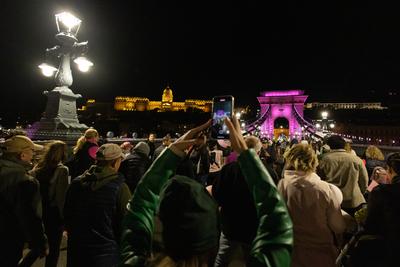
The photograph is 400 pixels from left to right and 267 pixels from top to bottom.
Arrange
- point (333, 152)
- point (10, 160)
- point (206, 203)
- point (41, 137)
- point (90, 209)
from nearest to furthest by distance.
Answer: point (206, 203)
point (90, 209)
point (10, 160)
point (333, 152)
point (41, 137)

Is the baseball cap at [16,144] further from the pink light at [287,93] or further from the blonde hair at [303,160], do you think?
the pink light at [287,93]

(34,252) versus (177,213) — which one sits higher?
(177,213)

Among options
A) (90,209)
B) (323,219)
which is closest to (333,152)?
(323,219)

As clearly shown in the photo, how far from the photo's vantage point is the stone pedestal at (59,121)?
779 centimetres

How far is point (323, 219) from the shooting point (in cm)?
256

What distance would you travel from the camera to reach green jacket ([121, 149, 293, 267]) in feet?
3.45

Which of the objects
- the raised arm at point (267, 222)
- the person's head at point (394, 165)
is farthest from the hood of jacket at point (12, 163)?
the person's head at point (394, 165)

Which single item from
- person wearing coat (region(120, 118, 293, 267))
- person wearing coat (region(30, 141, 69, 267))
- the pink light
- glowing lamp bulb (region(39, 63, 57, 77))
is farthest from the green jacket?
the pink light

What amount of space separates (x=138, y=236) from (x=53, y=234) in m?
2.97

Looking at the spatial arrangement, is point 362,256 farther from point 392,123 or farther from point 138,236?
point 392,123

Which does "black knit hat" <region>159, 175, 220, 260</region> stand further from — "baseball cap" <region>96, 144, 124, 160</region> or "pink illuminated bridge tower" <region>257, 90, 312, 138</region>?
"pink illuminated bridge tower" <region>257, 90, 312, 138</region>

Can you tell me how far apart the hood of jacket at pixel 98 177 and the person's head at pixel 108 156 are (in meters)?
0.08

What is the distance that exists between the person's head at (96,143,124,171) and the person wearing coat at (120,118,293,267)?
1532mm

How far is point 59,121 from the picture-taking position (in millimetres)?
7918
